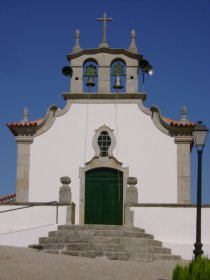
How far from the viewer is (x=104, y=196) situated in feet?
66.1

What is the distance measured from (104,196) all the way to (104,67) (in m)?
4.29

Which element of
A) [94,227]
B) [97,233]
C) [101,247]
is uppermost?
[94,227]

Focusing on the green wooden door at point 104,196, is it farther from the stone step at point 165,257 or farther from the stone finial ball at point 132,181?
the stone step at point 165,257

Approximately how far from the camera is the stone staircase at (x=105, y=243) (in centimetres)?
1523

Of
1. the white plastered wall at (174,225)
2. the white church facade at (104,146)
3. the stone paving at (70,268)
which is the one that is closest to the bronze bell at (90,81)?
the white church facade at (104,146)

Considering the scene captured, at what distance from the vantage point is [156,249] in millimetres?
16438

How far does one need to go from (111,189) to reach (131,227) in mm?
3005

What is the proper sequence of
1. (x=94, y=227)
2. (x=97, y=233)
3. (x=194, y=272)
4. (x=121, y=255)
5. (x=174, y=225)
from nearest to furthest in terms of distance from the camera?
(x=194, y=272), (x=121, y=255), (x=97, y=233), (x=94, y=227), (x=174, y=225)

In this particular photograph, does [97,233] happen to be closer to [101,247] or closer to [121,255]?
[101,247]

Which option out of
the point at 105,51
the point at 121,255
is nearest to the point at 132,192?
the point at 121,255

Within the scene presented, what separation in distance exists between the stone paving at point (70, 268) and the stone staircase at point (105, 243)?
42cm

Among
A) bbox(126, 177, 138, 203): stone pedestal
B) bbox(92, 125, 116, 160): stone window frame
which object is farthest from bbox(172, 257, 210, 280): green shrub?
bbox(92, 125, 116, 160): stone window frame

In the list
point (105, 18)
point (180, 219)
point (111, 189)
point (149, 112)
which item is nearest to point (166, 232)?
point (180, 219)

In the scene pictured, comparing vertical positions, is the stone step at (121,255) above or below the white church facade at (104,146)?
below
